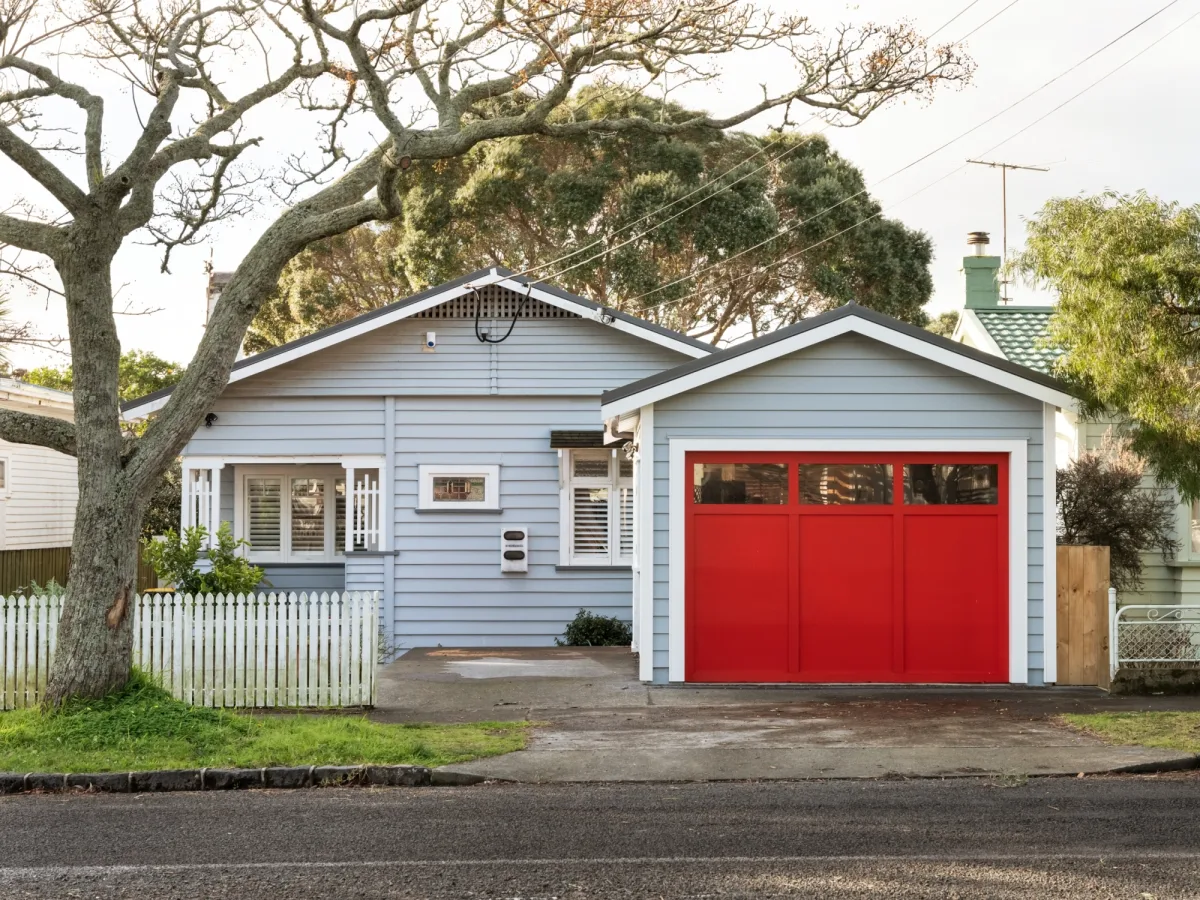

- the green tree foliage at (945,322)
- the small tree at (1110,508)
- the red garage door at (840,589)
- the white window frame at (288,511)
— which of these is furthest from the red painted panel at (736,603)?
the green tree foliage at (945,322)

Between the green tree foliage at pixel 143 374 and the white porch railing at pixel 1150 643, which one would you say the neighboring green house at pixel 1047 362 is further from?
the green tree foliage at pixel 143 374

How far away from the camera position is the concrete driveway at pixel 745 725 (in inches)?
400

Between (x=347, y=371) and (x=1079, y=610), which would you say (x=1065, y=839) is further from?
(x=347, y=371)

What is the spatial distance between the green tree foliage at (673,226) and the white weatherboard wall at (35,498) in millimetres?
10458

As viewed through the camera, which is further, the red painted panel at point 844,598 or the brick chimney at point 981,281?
the brick chimney at point 981,281

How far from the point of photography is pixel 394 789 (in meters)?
9.78

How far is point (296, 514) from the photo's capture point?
A: 20.7 metres

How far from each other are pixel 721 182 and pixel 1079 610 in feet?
64.6

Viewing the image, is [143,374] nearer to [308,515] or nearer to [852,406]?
[308,515]

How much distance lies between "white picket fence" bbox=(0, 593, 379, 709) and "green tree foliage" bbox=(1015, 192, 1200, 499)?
714 centimetres

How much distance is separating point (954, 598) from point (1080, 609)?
1341 mm

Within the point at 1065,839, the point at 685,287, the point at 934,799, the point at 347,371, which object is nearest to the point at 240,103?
the point at 347,371

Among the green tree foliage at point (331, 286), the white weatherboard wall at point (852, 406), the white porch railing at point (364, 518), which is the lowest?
the white porch railing at point (364, 518)

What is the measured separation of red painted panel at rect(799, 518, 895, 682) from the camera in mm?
14477
